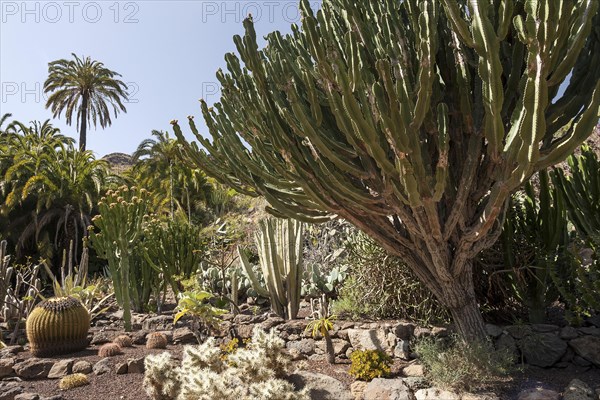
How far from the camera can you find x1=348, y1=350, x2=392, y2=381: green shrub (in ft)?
14.7

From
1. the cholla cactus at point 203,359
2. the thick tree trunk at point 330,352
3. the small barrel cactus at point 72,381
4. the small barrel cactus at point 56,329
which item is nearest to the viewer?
the cholla cactus at point 203,359

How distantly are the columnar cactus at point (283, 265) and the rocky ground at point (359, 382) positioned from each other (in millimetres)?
509

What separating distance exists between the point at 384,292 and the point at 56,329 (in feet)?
15.0

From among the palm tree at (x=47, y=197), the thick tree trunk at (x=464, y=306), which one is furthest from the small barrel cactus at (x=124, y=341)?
the palm tree at (x=47, y=197)

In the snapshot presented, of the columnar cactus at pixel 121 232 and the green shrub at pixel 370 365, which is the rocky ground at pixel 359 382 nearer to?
the green shrub at pixel 370 365

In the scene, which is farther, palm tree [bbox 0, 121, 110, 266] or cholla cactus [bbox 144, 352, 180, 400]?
palm tree [bbox 0, 121, 110, 266]

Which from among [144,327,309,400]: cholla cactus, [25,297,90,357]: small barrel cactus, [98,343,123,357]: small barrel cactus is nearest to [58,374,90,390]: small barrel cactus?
[98,343,123,357]: small barrel cactus

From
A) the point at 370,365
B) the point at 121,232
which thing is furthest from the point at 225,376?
the point at 121,232

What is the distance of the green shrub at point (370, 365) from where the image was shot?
4477 mm

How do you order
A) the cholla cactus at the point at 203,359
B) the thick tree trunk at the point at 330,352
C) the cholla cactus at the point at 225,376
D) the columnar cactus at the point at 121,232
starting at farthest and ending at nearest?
1. the columnar cactus at the point at 121,232
2. the thick tree trunk at the point at 330,352
3. the cholla cactus at the point at 203,359
4. the cholla cactus at the point at 225,376

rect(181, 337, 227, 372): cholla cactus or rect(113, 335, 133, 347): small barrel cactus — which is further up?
rect(181, 337, 227, 372): cholla cactus

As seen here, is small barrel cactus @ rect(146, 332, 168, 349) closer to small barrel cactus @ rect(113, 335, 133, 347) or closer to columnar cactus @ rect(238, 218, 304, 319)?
small barrel cactus @ rect(113, 335, 133, 347)

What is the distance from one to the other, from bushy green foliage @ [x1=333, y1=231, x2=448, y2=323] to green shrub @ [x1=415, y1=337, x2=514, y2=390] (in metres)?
0.95

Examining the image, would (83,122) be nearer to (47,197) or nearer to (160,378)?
(47,197)
